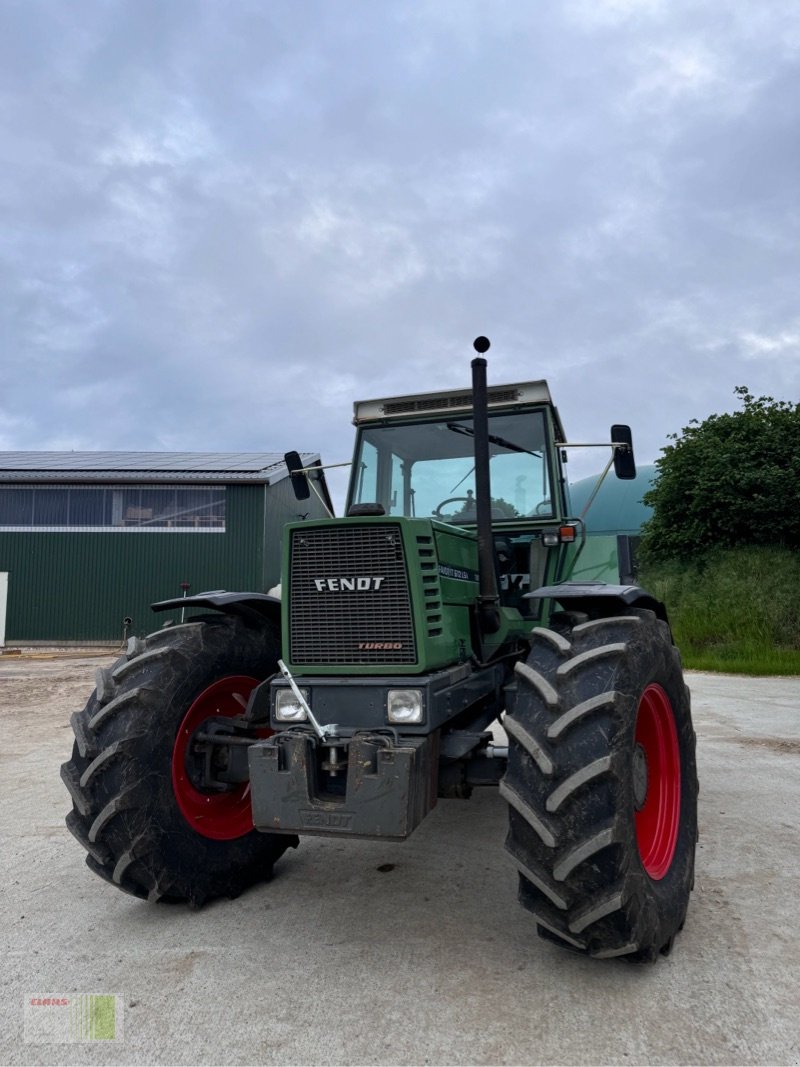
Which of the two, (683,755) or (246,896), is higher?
(683,755)

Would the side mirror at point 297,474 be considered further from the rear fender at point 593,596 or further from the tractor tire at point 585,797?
the tractor tire at point 585,797

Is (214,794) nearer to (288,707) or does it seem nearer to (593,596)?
(288,707)

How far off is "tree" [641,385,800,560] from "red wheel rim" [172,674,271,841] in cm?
1587

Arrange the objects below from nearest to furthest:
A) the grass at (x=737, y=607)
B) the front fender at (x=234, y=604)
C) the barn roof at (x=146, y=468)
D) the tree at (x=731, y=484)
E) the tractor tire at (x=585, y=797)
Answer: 1. the tractor tire at (x=585, y=797)
2. the front fender at (x=234, y=604)
3. the grass at (x=737, y=607)
4. the tree at (x=731, y=484)
5. the barn roof at (x=146, y=468)

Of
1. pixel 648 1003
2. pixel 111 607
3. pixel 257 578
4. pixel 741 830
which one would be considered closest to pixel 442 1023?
pixel 648 1003

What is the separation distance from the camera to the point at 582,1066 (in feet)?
7.29

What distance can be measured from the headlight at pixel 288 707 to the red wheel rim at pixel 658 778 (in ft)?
4.54

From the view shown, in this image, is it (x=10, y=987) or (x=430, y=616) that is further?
(x=430, y=616)

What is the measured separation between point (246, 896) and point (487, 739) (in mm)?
1354

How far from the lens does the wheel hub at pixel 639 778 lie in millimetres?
3021

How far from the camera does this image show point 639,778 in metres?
3.06

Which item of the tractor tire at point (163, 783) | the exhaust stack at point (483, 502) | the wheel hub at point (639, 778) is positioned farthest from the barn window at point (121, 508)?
the wheel hub at point (639, 778)

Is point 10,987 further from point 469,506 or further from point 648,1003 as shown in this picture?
point 469,506

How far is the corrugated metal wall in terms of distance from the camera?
66.5 feet
